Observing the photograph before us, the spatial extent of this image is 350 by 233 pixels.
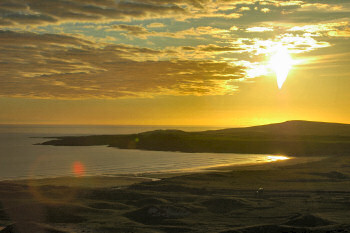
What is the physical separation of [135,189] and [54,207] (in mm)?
7380

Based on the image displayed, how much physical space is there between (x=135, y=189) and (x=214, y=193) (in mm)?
5564

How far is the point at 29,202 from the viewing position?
966 inches

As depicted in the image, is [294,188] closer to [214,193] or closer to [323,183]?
[323,183]

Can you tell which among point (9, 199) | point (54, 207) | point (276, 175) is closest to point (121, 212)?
point (54, 207)

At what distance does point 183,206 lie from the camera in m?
22.4

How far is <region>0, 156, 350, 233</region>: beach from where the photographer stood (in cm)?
1869

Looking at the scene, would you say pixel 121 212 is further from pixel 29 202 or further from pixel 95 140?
pixel 95 140

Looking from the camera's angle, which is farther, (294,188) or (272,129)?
(272,129)

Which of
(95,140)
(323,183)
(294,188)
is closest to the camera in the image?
(294,188)

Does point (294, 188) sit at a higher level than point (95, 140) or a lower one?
lower

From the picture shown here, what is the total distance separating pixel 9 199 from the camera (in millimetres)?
25375

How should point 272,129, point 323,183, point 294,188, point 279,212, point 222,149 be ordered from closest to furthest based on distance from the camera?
1. point 279,212
2. point 294,188
3. point 323,183
4. point 222,149
5. point 272,129

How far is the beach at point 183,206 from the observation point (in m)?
18.7

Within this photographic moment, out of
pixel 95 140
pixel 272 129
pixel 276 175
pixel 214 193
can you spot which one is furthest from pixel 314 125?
pixel 214 193
